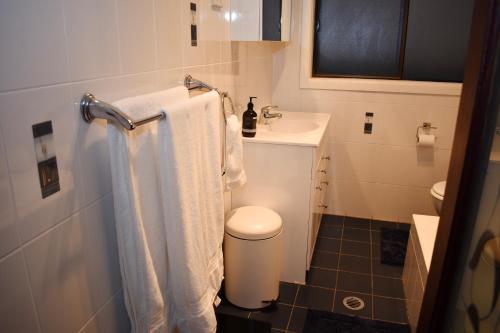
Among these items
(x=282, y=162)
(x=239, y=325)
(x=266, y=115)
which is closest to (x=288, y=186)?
(x=282, y=162)

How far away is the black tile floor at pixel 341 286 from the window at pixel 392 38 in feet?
4.10

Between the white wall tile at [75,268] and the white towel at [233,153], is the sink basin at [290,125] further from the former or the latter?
the white wall tile at [75,268]

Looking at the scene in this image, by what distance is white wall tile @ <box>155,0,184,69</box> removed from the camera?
1356 millimetres

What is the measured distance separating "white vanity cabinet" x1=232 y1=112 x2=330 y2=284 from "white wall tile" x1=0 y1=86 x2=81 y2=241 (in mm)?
1316

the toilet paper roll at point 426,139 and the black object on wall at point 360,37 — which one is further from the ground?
the black object on wall at point 360,37

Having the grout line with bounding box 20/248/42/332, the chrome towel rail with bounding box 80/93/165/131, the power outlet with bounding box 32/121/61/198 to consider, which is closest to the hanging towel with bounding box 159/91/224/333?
the chrome towel rail with bounding box 80/93/165/131

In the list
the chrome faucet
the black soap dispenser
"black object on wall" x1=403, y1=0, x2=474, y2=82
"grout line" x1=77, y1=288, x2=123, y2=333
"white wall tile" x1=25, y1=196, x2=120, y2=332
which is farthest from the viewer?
"black object on wall" x1=403, y1=0, x2=474, y2=82

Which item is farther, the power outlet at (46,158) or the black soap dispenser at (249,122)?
the black soap dispenser at (249,122)

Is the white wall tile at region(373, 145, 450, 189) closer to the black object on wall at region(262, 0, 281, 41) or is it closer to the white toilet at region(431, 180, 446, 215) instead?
the white toilet at region(431, 180, 446, 215)

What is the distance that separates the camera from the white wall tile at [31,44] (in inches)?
30.5

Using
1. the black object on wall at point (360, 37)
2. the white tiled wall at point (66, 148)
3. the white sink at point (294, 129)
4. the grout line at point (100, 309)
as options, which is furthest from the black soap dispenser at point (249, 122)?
the grout line at point (100, 309)

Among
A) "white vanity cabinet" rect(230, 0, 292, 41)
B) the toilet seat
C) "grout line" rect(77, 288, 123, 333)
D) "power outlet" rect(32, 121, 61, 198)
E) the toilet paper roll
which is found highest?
"white vanity cabinet" rect(230, 0, 292, 41)

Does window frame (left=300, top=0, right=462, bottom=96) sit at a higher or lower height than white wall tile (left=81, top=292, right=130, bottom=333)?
higher

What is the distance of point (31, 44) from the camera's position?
0.83 metres
